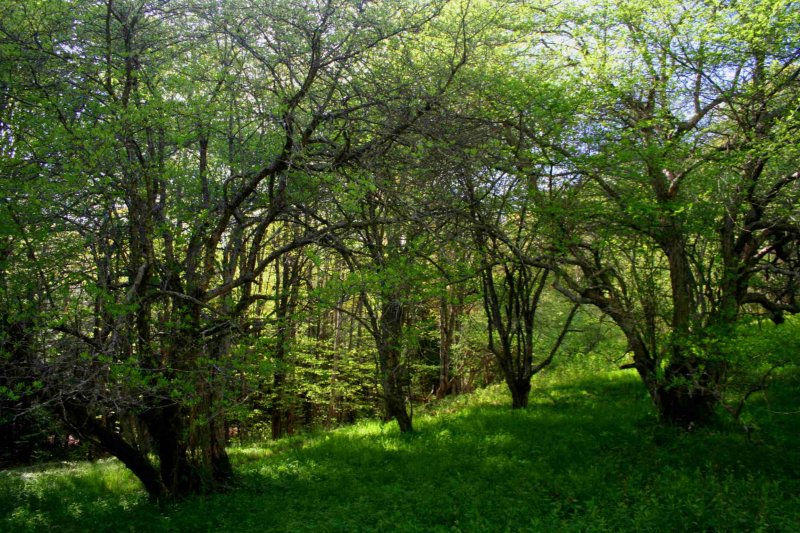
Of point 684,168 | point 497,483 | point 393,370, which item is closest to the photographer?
point 497,483

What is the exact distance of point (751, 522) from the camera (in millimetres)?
5852

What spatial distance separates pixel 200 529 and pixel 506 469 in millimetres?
4168

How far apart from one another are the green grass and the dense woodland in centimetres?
87

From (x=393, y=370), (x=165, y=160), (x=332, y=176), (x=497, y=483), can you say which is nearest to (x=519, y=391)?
(x=393, y=370)

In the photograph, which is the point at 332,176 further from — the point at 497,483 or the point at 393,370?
the point at 393,370

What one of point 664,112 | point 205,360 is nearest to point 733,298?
point 664,112

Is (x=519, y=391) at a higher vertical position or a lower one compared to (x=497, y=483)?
higher

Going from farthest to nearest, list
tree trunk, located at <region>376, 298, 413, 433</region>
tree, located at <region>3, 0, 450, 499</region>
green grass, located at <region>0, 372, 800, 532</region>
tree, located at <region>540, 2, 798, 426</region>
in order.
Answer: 1. tree trunk, located at <region>376, 298, 413, 433</region>
2. tree, located at <region>540, 2, 798, 426</region>
3. green grass, located at <region>0, 372, 800, 532</region>
4. tree, located at <region>3, 0, 450, 499</region>

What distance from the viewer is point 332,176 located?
20.2 ft

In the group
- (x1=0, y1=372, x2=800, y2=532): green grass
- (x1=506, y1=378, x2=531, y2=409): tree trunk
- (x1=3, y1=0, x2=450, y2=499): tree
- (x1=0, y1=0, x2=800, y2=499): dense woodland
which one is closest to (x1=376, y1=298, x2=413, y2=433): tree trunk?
(x1=0, y1=0, x2=800, y2=499): dense woodland

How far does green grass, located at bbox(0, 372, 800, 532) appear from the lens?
20.9 feet

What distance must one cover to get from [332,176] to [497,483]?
468 centimetres

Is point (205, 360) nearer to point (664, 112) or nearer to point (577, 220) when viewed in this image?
point (577, 220)

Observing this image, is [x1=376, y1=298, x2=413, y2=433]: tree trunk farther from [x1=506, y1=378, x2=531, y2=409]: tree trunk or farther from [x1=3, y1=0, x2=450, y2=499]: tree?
[x1=3, y1=0, x2=450, y2=499]: tree
